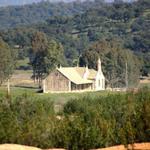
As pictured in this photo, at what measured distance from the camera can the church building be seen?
89.0m

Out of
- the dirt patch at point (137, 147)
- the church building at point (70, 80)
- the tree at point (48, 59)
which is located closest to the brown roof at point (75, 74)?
the church building at point (70, 80)

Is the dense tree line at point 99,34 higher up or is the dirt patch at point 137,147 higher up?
the dense tree line at point 99,34

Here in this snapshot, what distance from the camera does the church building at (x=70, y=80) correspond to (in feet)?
292

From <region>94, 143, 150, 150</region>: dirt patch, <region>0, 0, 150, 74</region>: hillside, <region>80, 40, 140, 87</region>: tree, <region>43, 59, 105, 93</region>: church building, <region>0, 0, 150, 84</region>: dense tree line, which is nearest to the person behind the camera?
<region>94, 143, 150, 150</region>: dirt patch

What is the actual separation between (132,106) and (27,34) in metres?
124

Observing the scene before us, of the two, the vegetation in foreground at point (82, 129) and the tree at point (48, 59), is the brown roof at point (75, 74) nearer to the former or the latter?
the tree at point (48, 59)

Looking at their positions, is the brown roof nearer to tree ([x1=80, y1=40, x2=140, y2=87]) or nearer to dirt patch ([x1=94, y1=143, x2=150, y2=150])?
tree ([x1=80, y1=40, x2=140, y2=87])

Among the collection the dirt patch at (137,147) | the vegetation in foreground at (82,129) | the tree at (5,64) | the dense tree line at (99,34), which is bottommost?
the dirt patch at (137,147)

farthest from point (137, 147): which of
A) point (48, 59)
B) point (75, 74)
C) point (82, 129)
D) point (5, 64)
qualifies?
point (48, 59)

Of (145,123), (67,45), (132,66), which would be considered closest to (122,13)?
(67,45)

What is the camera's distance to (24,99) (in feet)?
181

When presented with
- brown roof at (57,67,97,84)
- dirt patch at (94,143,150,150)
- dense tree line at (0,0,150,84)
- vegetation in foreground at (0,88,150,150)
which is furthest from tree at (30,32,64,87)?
dirt patch at (94,143,150,150)

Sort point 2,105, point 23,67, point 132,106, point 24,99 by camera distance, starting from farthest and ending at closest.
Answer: point 23,67
point 24,99
point 2,105
point 132,106

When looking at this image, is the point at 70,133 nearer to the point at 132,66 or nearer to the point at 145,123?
the point at 145,123
